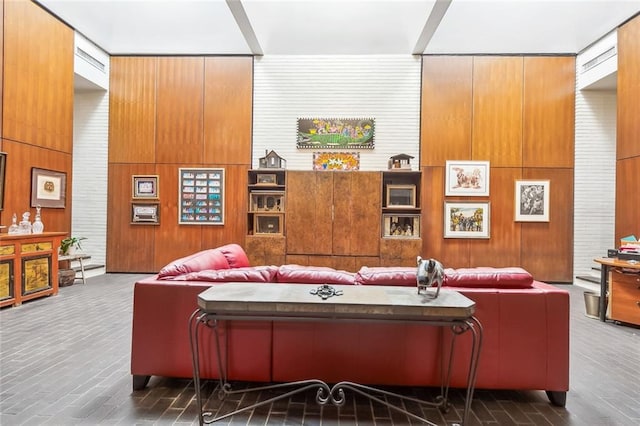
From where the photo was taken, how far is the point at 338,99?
6727mm

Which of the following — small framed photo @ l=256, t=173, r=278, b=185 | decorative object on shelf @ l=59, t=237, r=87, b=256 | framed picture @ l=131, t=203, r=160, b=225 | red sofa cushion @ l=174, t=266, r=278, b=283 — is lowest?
decorative object on shelf @ l=59, t=237, r=87, b=256

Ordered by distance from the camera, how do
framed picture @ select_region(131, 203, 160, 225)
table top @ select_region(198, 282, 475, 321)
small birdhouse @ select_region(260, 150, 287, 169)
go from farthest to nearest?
framed picture @ select_region(131, 203, 160, 225) < small birdhouse @ select_region(260, 150, 287, 169) < table top @ select_region(198, 282, 475, 321)

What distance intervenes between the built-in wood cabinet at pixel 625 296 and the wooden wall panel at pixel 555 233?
92.5 inches

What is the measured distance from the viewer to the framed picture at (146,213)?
6.76m

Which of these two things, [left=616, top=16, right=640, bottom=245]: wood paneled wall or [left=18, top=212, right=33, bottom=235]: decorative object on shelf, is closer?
[left=18, top=212, right=33, bottom=235]: decorative object on shelf

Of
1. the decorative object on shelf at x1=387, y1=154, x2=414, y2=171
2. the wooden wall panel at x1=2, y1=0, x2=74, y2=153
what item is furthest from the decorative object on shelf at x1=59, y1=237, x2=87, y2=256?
the decorative object on shelf at x1=387, y1=154, x2=414, y2=171

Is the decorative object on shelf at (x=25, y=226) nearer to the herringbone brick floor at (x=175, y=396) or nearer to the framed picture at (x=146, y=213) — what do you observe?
the herringbone brick floor at (x=175, y=396)

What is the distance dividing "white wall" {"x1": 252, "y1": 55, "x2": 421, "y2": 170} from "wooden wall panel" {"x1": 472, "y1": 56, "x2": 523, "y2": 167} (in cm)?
124

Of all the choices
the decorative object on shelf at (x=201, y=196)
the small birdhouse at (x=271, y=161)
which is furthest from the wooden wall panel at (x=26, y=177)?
the small birdhouse at (x=271, y=161)

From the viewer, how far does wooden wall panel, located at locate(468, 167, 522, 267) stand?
6480 millimetres

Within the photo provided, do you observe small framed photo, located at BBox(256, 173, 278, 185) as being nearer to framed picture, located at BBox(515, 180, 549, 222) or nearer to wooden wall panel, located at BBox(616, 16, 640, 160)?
framed picture, located at BBox(515, 180, 549, 222)

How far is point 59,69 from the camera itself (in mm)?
5676

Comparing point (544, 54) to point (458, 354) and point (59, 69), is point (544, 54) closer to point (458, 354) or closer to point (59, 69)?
point (458, 354)

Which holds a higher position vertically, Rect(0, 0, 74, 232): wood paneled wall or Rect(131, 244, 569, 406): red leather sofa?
Rect(0, 0, 74, 232): wood paneled wall
